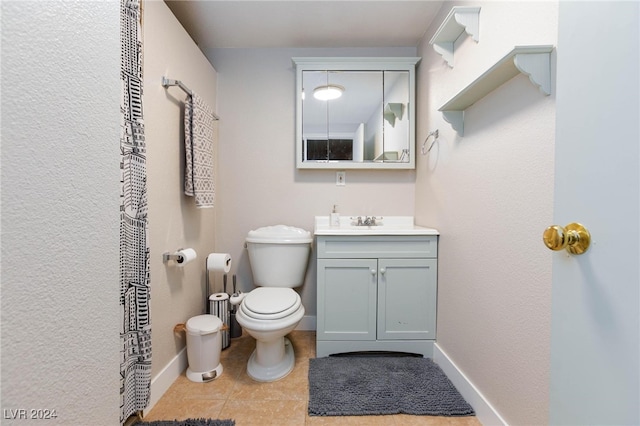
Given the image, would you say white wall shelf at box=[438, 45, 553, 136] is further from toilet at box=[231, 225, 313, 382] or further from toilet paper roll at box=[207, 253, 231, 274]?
toilet paper roll at box=[207, 253, 231, 274]

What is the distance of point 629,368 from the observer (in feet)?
1.31

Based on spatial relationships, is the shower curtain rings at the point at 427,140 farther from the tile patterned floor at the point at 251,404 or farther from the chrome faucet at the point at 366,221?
the tile patterned floor at the point at 251,404

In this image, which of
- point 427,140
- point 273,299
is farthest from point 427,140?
point 273,299

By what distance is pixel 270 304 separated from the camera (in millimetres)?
1519

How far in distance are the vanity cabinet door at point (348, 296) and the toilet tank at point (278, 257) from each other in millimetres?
261

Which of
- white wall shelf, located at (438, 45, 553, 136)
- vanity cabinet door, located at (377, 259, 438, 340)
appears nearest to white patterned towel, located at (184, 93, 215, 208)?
vanity cabinet door, located at (377, 259, 438, 340)

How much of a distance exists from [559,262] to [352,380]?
4.31 feet

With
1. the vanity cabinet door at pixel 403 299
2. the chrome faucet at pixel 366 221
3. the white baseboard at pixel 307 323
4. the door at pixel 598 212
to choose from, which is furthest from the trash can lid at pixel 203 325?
the door at pixel 598 212

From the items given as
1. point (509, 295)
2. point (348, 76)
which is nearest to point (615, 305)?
point (509, 295)

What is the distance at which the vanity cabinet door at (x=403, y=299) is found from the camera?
5.65ft

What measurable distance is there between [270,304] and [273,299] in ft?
0.21

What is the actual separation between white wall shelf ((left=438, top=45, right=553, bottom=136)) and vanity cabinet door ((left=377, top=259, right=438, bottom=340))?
982 millimetres

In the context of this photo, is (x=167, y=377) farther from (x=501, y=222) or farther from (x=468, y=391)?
(x=501, y=222)

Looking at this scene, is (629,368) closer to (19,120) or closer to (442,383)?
(19,120)
